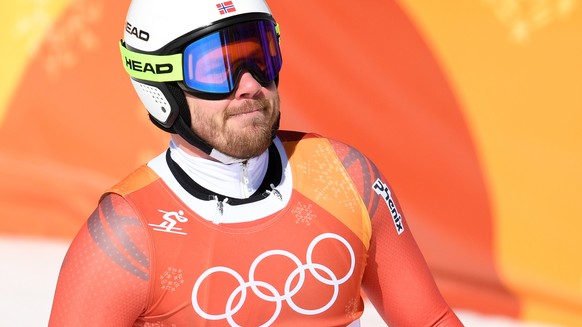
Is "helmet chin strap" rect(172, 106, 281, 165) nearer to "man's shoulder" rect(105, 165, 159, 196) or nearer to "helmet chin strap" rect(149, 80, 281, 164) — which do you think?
"helmet chin strap" rect(149, 80, 281, 164)

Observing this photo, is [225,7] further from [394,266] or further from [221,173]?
[394,266]

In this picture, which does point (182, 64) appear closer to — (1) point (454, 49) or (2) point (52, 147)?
(1) point (454, 49)

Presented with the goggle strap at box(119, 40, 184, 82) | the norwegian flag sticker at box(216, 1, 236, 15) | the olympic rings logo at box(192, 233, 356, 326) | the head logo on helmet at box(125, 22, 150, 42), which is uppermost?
the norwegian flag sticker at box(216, 1, 236, 15)

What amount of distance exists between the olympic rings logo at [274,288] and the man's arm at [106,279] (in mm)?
141

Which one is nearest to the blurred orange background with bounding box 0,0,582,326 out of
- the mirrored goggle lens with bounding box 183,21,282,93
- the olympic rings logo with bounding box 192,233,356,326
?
the olympic rings logo with bounding box 192,233,356,326

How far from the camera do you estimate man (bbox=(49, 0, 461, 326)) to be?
2.28 m

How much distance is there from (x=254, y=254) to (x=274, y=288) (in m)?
0.10

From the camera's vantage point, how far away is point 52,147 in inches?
200

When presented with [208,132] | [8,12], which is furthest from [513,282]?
[8,12]

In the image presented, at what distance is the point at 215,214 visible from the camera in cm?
238

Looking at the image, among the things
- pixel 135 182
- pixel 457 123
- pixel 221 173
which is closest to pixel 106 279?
pixel 135 182

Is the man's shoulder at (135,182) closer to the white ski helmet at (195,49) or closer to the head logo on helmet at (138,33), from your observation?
the white ski helmet at (195,49)

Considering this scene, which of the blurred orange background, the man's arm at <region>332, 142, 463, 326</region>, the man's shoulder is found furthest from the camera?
the blurred orange background

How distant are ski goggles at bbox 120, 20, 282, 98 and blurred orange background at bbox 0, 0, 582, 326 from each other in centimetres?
219
